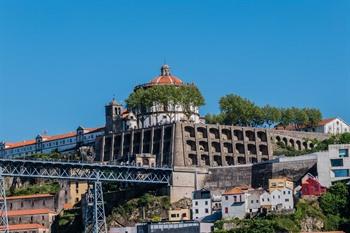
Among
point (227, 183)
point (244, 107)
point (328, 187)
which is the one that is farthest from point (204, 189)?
point (244, 107)

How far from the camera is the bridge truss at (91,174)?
99875 mm

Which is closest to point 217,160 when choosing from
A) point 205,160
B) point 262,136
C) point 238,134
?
point 205,160

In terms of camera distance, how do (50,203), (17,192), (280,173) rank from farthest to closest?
1. (17,192)
2. (50,203)
3. (280,173)

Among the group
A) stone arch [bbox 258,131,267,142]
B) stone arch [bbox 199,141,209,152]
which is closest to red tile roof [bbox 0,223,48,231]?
stone arch [bbox 199,141,209,152]

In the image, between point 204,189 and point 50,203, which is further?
point 50,203

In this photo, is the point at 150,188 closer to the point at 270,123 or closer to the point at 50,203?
the point at 50,203

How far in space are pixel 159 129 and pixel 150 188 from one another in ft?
34.2

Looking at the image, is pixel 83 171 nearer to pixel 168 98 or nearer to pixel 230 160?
pixel 230 160

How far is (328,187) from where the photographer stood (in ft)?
318

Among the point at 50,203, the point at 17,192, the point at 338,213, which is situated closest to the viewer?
the point at 338,213

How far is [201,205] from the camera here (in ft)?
332

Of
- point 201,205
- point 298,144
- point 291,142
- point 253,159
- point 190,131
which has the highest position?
point 190,131

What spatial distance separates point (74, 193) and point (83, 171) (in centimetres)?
1176

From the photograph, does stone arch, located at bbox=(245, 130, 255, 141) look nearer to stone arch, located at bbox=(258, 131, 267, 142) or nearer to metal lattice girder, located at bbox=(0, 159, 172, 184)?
stone arch, located at bbox=(258, 131, 267, 142)
